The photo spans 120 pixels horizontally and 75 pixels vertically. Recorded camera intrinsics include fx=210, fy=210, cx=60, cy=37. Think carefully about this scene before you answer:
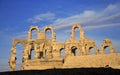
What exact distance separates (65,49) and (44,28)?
6181 millimetres

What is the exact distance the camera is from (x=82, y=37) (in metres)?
37.8

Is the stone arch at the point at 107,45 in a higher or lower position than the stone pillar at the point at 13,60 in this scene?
higher

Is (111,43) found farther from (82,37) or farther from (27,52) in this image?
(27,52)

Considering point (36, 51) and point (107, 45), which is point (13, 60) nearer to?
point (36, 51)

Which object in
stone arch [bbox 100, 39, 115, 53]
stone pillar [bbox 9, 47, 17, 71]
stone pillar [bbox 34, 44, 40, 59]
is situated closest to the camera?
stone arch [bbox 100, 39, 115, 53]

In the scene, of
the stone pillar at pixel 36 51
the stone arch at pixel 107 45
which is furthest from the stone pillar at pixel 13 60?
the stone arch at pixel 107 45

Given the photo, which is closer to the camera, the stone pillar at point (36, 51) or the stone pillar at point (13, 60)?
the stone pillar at point (36, 51)

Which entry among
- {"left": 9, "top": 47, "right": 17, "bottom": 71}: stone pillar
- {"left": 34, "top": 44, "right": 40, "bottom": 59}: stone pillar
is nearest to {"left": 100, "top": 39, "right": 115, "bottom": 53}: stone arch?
{"left": 34, "top": 44, "right": 40, "bottom": 59}: stone pillar

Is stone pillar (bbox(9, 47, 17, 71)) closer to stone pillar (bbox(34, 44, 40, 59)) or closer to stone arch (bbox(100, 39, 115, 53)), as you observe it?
stone pillar (bbox(34, 44, 40, 59))

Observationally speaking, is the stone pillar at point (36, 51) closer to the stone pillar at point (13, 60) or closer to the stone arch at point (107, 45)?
the stone pillar at point (13, 60)

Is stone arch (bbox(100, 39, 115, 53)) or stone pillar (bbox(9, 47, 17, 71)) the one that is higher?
stone arch (bbox(100, 39, 115, 53))

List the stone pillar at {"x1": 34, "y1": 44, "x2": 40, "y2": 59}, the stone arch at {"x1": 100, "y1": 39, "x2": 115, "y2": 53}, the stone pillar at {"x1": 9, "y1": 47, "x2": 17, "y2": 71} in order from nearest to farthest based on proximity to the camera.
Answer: the stone arch at {"x1": 100, "y1": 39, "x2": 115, "y2": 53}, the stone pillar at {"x1": 34, "y1": 44, "x2": 40, "y2": 59}, the stone pillar at {"x1": 9, "y1": 47, "x2": 17, "y2": 71}

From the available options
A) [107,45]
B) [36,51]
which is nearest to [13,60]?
[36,51]

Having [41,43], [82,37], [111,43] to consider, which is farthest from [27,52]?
[111,43]
